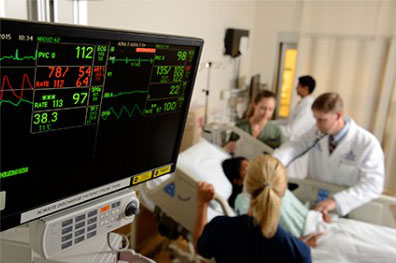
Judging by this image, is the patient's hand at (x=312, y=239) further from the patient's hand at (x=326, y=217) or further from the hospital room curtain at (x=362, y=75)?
the hospital room curtain at (x=362, y=75)

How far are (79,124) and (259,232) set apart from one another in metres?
0.91

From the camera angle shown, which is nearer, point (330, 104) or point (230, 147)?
point (330, 104)

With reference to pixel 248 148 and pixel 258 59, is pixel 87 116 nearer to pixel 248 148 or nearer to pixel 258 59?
pixel 248 148

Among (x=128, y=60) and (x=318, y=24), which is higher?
(x=318, y=24)

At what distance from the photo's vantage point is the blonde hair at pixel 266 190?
1.42 m

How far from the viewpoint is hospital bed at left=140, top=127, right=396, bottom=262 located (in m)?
1.82

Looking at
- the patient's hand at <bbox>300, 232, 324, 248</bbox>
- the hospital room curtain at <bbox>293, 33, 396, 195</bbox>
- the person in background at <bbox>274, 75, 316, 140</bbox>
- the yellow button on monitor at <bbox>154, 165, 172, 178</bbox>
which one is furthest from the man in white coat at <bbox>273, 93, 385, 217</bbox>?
the hospital room curtain at <bbox>293, 33, 396, 195</bbox>

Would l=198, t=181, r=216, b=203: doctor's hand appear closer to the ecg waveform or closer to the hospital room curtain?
the ecg waveform

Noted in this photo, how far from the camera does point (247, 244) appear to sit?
4.82 feet

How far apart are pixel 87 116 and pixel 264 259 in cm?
97

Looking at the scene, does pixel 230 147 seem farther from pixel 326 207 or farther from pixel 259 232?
pixel 259 232

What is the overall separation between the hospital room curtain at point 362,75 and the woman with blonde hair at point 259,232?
317 cm

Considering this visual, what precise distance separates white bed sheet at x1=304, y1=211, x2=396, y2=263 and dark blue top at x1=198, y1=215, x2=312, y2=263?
447 mm

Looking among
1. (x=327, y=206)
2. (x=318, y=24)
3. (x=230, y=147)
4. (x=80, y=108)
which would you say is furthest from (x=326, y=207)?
(x=318, y=24)
